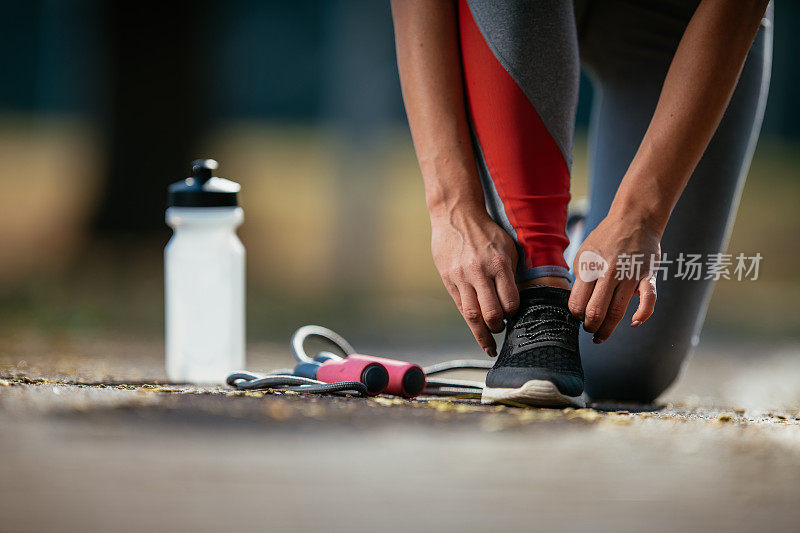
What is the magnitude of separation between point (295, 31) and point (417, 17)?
8811 millimetres

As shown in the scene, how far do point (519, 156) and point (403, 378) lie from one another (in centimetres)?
44

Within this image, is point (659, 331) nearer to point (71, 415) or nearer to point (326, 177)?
point (71, 415)

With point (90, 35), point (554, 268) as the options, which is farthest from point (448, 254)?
point (90, 35)

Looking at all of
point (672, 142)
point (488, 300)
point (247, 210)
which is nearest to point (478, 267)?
point (488, 300)

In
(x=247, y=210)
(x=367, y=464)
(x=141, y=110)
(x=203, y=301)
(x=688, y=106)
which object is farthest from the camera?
(x=247, y=210)

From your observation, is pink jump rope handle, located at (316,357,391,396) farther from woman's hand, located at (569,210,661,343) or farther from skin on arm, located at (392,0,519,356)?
woman's hand, located at (569,210,661,343)

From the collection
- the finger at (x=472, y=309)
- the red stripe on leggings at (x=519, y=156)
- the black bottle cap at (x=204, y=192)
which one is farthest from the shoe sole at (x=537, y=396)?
the black bottle cap at (x=204, y=192)

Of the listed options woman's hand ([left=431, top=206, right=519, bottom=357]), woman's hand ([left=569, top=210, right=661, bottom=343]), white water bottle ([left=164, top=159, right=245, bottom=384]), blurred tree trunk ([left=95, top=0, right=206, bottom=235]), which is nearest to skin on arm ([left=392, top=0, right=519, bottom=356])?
woman's hand ([left=431, top=206, right=519, bottom=357])

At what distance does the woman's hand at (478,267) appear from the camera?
1.62 metres

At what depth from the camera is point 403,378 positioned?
1794mm

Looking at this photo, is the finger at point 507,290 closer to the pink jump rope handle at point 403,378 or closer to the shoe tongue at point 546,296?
the shoe tongue at point 546,296

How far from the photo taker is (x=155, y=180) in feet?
18.9

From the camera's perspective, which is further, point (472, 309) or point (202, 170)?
point (202, 170)

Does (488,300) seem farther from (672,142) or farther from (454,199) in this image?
(672,142)
